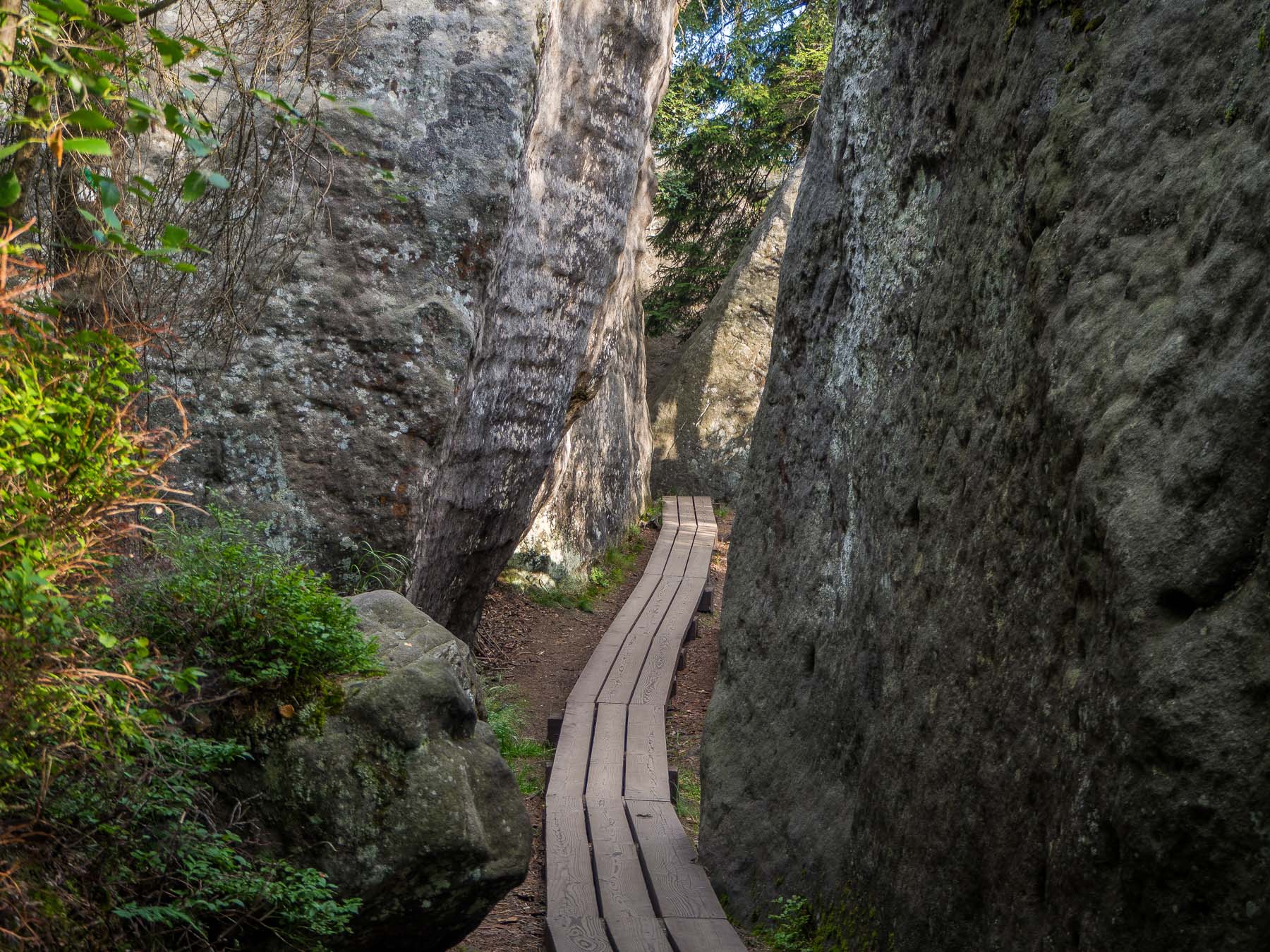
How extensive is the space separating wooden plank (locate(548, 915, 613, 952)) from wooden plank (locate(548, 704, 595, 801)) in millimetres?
1239

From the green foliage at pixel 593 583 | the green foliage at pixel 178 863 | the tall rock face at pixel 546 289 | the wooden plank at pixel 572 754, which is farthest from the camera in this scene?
the green foliage at pixel 593 583

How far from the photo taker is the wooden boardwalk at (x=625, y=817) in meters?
4.20

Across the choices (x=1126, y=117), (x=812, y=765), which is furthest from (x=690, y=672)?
(x=1126, y=117)

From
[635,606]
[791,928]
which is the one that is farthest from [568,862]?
[635,606]

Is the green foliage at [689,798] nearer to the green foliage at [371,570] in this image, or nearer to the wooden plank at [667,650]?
the wooden plank at [667,650]

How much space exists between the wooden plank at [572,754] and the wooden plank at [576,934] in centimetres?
124

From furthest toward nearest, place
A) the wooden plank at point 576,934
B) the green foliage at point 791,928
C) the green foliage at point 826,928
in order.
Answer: the wooden plank at point 576,934
the green foliage at point 791,928
the green foliage at point 826,928

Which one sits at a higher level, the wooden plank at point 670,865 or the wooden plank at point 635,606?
the wooden plank at point 635,606

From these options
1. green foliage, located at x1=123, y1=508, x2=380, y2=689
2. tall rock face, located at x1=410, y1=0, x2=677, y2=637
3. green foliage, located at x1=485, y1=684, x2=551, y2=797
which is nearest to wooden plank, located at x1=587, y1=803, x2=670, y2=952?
green foliage, located at x1=485, y1=684, x2=551, y2=797

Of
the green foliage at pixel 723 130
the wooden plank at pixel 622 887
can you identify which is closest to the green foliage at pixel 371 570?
the wooden plank at pixel 622 887

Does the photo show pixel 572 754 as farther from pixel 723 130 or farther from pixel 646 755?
pixel 723 130

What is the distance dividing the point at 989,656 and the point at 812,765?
1550mm

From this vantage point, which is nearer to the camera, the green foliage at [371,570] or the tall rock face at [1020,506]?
the tall rock face at [1020,506]

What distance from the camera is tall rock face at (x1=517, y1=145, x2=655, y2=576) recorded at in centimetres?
902
